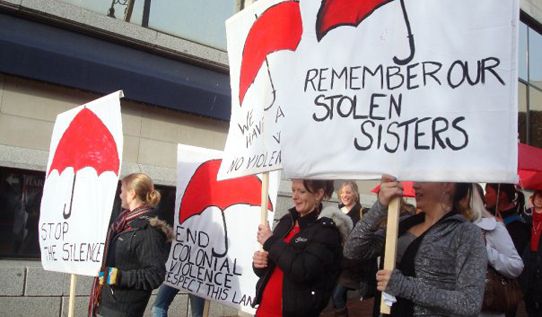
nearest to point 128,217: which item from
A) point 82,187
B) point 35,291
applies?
point 82,187

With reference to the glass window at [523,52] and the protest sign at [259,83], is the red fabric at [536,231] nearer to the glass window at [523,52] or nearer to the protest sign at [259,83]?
the protest sign at [259,83]

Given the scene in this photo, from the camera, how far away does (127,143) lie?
689cm

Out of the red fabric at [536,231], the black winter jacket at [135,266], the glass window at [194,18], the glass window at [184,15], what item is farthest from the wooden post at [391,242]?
the glass window at [194,18]

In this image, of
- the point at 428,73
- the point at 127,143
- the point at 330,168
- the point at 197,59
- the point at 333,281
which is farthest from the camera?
the point at 197,59

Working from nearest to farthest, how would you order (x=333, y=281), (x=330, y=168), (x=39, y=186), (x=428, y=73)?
(x=428, y=73), (x=330, y=168), (x=333, y=281), (x=39, y=186)

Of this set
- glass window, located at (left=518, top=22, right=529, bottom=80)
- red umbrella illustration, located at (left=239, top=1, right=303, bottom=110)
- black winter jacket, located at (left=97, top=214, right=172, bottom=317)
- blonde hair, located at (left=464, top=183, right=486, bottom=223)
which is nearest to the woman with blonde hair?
blonde hair, located at (left=464, top=183, right=486, bottom=223)

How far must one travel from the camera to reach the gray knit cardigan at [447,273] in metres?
2.21

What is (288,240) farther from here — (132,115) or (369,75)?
(132,115)

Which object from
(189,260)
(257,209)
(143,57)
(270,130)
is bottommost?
(189,260)

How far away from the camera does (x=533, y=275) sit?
15.1 ft

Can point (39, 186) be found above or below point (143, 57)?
below

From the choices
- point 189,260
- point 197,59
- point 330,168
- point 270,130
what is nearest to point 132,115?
point 197,59

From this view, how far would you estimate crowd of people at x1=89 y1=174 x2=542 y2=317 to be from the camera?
2.27m

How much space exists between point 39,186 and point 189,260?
278cm
